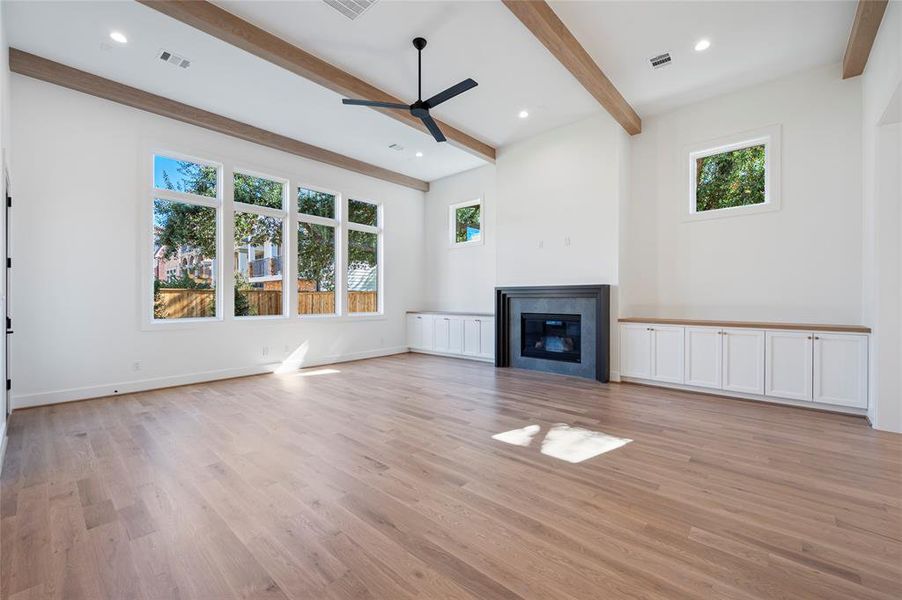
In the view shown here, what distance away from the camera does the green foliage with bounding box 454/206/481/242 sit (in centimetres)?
764

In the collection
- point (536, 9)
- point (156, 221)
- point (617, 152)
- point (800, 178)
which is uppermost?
point (536, 9)

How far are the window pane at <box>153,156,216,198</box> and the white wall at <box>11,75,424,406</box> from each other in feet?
0.70

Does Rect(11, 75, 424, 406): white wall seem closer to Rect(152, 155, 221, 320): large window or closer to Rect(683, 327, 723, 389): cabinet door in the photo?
Rect(152, 155, 221, 320): large window

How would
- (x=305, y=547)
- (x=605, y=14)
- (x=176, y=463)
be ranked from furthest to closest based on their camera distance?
(x=605, y=14) < (x=176, y=463) < (x=305, y=547)

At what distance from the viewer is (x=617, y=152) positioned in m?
5.25

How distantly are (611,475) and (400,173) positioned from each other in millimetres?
6879

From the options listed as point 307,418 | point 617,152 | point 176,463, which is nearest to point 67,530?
point 176,463

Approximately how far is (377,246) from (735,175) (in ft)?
19.4

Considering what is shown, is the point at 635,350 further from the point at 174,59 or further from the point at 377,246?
the point at 174,59

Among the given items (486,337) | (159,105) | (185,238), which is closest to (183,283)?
(185,238)

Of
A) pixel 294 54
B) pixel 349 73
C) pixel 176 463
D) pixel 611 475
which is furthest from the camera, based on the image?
pixel 349 73

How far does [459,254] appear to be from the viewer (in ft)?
25.7

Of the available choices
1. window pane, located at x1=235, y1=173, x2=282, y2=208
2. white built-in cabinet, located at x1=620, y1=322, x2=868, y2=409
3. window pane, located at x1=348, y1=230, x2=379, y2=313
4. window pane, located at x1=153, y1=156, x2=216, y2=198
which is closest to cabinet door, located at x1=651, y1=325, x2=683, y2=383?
white built-in cabinet, located at x1=620, y1=322, x2=868, y2=409

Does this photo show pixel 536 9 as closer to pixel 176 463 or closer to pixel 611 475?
pixel 611 475
